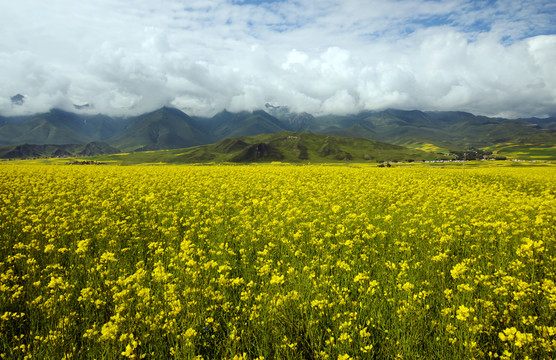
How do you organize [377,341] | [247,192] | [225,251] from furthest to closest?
[247,192] → [225,251] → [377,341]

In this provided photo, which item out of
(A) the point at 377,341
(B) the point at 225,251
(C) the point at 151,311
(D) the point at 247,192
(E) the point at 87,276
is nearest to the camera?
(A) the point at 377,341

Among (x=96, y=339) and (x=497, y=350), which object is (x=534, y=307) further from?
(x=96, y=339)

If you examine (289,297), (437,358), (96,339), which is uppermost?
(289,297)

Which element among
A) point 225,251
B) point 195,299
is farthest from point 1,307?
point 225,251

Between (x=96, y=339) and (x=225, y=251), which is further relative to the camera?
(x=225, y=251)

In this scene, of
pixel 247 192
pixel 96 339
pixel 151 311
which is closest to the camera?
pixel 96 339

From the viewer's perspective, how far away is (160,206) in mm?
11461

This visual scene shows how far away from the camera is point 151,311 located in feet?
15.3

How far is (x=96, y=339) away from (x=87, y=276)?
2479mm

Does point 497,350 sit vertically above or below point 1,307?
below

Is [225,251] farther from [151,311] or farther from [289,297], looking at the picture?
[289,297]

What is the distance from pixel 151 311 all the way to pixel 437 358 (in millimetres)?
5003

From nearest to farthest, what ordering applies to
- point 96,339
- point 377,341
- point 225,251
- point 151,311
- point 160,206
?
point 96,339
point 377,341
point 151,311
point 225,251
point 160,206

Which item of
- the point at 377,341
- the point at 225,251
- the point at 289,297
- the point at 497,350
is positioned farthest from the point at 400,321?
the point at 225,251
